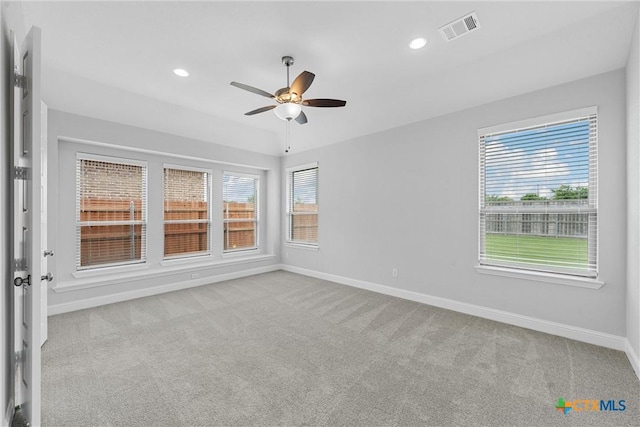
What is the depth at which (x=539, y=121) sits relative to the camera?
3.10 meters

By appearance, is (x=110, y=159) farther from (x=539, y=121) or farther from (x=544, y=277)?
(x=544, y=277)

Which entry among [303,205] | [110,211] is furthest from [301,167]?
[110,211]

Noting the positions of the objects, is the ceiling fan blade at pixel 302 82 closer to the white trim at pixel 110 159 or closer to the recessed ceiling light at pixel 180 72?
the recessed ceiling light at pixel 180 72

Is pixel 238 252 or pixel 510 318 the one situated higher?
pixel 238 252

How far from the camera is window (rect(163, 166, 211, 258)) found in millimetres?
4949

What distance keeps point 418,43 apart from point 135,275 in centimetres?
497

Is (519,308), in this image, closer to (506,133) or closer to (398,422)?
(506,133)

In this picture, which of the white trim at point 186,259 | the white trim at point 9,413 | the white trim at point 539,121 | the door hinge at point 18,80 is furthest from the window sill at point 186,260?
the white trim at point 539,121

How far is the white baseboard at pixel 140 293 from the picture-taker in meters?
3.67

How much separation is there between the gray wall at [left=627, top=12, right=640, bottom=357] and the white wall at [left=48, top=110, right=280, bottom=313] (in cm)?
543

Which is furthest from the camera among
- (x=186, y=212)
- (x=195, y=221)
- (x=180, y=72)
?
(x=195, y=221)

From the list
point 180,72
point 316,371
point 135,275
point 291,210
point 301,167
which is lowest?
point 316,371

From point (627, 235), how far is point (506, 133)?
61.6 inches

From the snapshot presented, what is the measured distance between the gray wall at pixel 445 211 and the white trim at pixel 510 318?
60 millimetres
